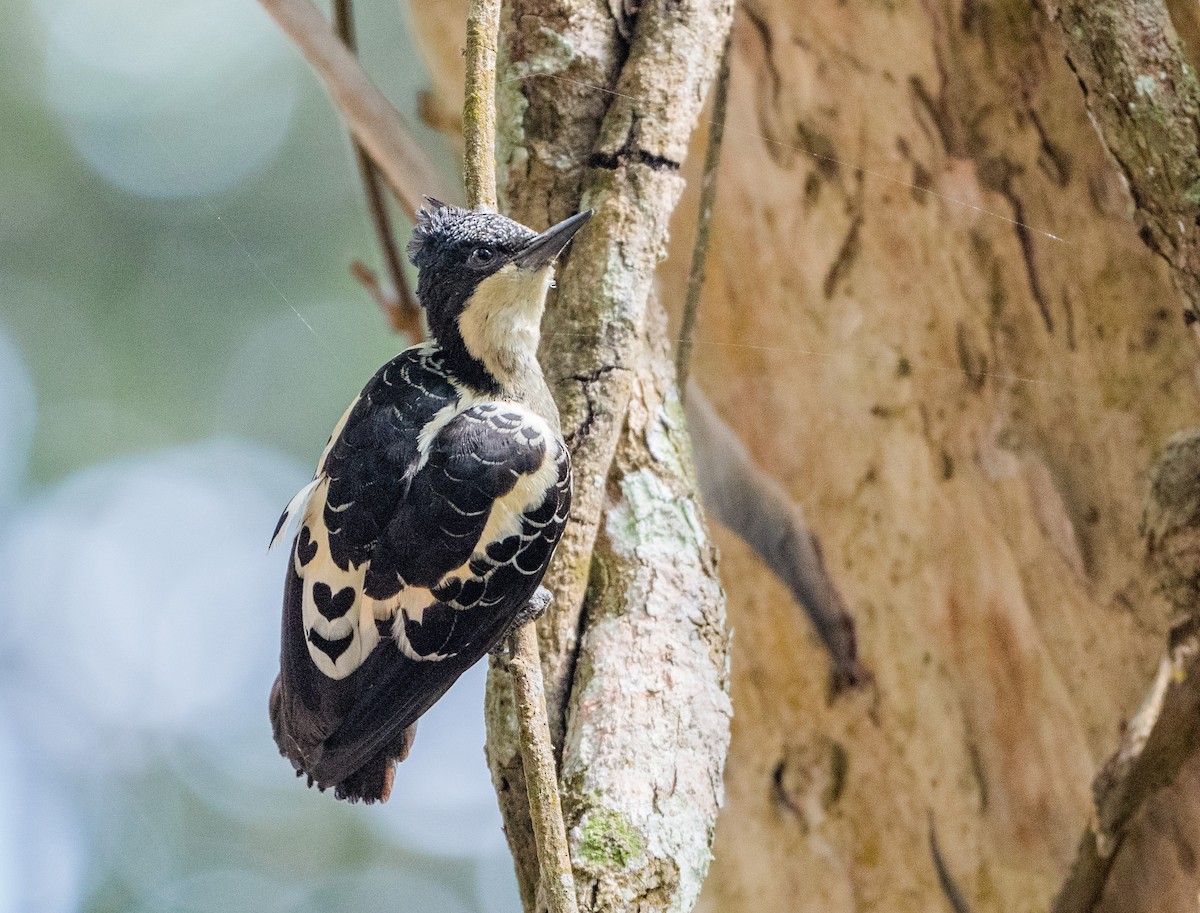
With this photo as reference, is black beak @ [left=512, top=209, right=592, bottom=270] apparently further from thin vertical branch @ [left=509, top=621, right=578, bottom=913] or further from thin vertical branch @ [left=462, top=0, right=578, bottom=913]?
thin vertical branch @ [left=509, top=621, right=578, bottom=913]

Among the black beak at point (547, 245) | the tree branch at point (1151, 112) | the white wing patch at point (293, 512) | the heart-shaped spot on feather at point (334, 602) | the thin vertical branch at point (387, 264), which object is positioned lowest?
the thin vertical branch at point (387, 264)

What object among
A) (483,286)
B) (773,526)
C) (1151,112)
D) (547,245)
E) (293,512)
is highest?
(1151,112)

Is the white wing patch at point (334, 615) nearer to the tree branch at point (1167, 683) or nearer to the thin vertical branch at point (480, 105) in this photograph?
the thin vertical branch at point (480, 105)

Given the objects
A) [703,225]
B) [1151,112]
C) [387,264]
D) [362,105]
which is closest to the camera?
[1151,112]

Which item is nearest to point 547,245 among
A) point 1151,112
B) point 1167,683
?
point 1151,112

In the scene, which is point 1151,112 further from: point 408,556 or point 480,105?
point 408,556

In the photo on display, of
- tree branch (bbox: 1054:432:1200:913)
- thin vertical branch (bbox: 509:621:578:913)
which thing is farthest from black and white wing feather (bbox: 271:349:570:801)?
tree branch (bbox: 1054:432:1200:913)

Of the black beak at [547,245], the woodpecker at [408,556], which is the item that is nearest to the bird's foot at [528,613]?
the woodpecker at [408,556]

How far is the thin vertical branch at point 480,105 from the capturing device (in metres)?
1.34

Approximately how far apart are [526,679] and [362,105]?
1371 mm

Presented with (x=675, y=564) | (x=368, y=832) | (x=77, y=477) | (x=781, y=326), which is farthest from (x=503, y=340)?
(x=368, y=832)

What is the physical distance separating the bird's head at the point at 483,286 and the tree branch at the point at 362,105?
633 mm

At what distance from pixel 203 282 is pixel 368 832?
69.0 inches

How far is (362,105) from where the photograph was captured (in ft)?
6.96
